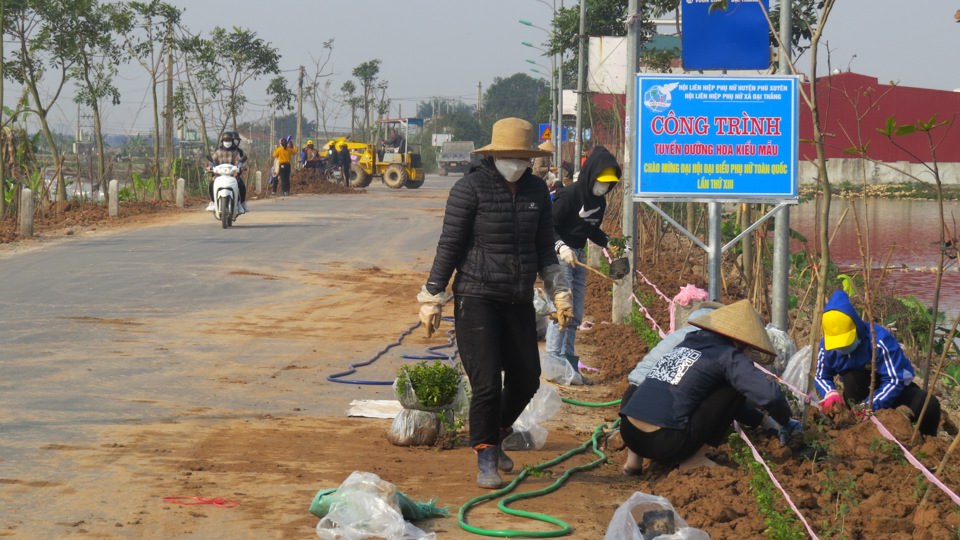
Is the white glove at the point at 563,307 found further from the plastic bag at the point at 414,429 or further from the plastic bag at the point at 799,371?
the plastic bag at the point at 799,371

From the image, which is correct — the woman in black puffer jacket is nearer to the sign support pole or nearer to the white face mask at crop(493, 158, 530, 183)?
the white face mask at crop(493, 158, 530, 183)

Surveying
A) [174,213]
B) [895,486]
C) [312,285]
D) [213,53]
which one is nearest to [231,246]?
[312,285]

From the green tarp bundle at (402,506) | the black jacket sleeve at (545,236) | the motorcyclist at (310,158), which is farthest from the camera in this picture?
the motorcyclist at (310,158)

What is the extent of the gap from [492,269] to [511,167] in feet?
1.81

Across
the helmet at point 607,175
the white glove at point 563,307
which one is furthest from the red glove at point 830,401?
the helmet at point 607,175

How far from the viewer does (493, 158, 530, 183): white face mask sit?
6758 millimetres

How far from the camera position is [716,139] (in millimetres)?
9555

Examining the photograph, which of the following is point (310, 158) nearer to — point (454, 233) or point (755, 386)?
point (454, 233)

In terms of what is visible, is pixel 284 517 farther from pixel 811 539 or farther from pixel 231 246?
pixel 231 246

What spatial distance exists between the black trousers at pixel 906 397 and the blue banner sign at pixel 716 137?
1.65 meters

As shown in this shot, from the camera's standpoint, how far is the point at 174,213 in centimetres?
2766

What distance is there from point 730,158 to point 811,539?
454cm

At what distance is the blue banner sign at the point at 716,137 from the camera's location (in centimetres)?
938

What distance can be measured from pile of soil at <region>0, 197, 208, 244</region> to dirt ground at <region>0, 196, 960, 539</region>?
44.4 ft
